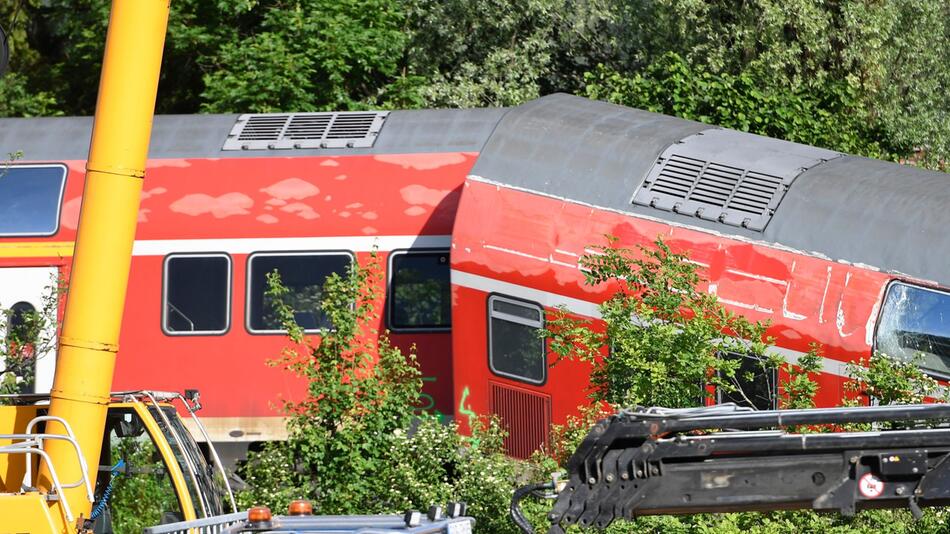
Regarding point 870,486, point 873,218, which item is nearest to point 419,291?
point 873,218

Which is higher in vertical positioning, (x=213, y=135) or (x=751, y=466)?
(x=213, y=135)

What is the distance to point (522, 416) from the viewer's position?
1370 centimetres

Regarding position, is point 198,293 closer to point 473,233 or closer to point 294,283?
point 294,283

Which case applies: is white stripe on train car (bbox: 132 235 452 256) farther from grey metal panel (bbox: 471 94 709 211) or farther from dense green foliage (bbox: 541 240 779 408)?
dense green foliage (bbox: 541 240 779 408)

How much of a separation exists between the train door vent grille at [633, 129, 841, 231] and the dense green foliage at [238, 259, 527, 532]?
2.90 m

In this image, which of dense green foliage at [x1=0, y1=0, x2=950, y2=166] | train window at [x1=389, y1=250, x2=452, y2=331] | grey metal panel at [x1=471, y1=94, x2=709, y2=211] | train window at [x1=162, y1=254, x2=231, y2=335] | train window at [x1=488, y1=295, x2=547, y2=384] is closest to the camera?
train window at [x1=488, y1=295, x2=547, y2=384]

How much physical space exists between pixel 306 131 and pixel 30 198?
3.21 m

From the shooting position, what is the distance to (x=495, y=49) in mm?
22969

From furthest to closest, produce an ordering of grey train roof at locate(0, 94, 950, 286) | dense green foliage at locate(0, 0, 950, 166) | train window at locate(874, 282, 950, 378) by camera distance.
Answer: dense green foliage at locate(0, 0, 950, 166)
grey train roof at locate(0, 94, 950, 286)
train window at locate(874, 282, 950, 378)

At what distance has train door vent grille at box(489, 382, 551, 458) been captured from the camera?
1352cm

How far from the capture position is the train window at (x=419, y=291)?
1488 centimetres

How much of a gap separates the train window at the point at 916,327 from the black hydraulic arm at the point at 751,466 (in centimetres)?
556

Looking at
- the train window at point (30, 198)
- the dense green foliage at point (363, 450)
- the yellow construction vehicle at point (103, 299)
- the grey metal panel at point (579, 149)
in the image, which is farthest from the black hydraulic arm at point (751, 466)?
the train window at point (30, 198)

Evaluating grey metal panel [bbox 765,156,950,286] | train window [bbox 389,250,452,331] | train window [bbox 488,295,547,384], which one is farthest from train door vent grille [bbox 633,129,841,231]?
train window [bbox 389,250,452,331]
